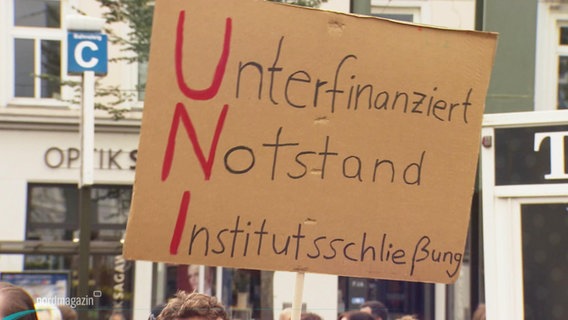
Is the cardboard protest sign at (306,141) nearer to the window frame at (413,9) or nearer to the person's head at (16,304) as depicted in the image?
the person's head at (16,304)

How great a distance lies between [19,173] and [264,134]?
13.2 meters

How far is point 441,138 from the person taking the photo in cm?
415

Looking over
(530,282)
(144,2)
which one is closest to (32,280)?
(144,2)

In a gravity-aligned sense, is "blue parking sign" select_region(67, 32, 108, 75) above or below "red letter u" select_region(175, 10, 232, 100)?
above

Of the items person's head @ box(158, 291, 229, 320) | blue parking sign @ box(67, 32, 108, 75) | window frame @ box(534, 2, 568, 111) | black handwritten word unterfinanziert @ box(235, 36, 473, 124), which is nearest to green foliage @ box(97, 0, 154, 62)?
window frame @ box(534, 2, 568, 111)

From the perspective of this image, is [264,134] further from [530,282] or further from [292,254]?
[530,282]

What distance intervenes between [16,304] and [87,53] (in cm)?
569

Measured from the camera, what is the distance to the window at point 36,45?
1692 cm

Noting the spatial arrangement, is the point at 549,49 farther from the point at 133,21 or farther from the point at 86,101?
the point at 86,101

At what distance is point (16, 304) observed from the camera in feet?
11.8

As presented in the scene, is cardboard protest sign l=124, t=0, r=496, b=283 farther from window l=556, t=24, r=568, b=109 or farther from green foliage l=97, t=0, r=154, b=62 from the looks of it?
window l=556, t=24, r=568, b=109

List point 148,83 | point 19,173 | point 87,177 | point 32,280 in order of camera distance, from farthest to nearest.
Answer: point 19,173
point 32,280
point 87,177
point 148,83

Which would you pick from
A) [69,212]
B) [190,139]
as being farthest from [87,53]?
[69,212]

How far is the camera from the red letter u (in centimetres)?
380
